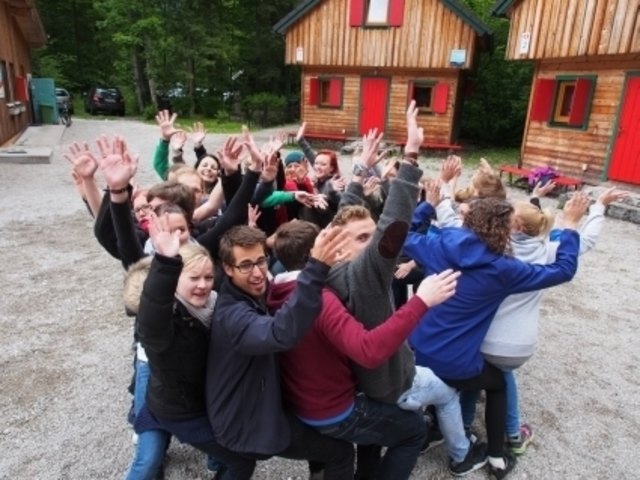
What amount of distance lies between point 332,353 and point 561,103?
12.9 meters

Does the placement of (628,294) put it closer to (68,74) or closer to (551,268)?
(551,268)

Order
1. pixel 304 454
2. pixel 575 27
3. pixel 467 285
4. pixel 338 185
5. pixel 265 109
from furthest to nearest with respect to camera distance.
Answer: pixel 265 109, pixel 575 27, pixel 338 185, pixel 467 285, pixel 304 454

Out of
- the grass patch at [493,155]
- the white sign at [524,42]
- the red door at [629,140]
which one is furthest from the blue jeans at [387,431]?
the grass patch at [493,155]

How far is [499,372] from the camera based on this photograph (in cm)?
275

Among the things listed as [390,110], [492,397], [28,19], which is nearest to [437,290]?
[492,397]

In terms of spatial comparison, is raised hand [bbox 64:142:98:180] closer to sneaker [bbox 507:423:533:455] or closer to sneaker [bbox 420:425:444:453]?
sneaker [bbox 420:425:444:453]

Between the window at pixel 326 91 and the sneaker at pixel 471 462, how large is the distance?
16.9m

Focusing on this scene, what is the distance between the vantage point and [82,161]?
2.67m

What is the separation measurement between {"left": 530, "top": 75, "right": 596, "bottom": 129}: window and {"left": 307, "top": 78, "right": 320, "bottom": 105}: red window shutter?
28.3ft

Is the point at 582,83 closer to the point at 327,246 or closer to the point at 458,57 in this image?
the point at 458,57

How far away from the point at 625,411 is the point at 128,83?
34929mm

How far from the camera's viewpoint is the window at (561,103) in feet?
37.9

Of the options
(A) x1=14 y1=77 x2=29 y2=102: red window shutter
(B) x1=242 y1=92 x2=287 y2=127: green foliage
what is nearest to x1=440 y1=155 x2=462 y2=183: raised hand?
(A) x1=14 y1=77 x2=29 y2=102: red window shutter

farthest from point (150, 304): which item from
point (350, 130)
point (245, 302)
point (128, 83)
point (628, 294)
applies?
point (128, 83)
